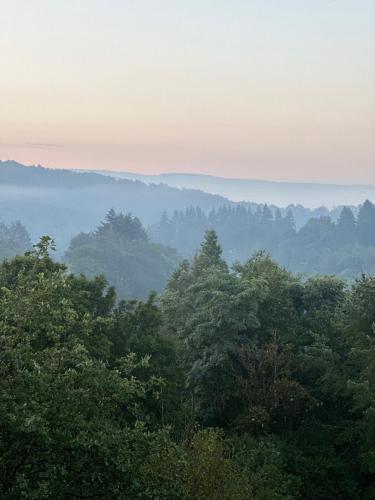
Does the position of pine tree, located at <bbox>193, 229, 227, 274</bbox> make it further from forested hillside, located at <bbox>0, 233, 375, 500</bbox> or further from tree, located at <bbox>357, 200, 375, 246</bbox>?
tree, located at <bbox>357, 200, 375, 246</bbox>

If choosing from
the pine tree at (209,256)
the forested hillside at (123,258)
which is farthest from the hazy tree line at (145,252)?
the pine tree at (209,256)

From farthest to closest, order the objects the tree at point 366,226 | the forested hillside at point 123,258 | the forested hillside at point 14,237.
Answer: the tree at point 366,226 < the forested hillside at point 14,237 < the forested hillside at point 123,258

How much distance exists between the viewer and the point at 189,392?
2642cm

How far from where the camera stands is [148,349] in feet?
79.9

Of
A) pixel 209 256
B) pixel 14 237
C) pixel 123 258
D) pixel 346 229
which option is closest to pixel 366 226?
pixel 346 229

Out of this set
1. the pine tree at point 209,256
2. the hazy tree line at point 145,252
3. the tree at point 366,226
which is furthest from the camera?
the tree at point 366,226

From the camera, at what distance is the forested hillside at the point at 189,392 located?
9.95 metres

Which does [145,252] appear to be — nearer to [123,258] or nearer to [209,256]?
[123,258]

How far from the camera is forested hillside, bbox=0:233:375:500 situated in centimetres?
995

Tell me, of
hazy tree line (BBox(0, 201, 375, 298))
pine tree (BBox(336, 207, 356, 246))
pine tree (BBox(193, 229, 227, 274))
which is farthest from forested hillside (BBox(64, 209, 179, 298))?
pine tree (BBox(336, 207, 356, 246))

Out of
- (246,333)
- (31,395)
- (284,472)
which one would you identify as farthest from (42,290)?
(246,333)

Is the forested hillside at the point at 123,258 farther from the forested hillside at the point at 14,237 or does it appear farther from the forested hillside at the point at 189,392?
the forested hillside at the point at 189,392

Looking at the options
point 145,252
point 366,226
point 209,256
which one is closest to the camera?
point 209,256

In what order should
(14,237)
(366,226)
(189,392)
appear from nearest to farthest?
(189,392)
(14,237)
(366,226)
